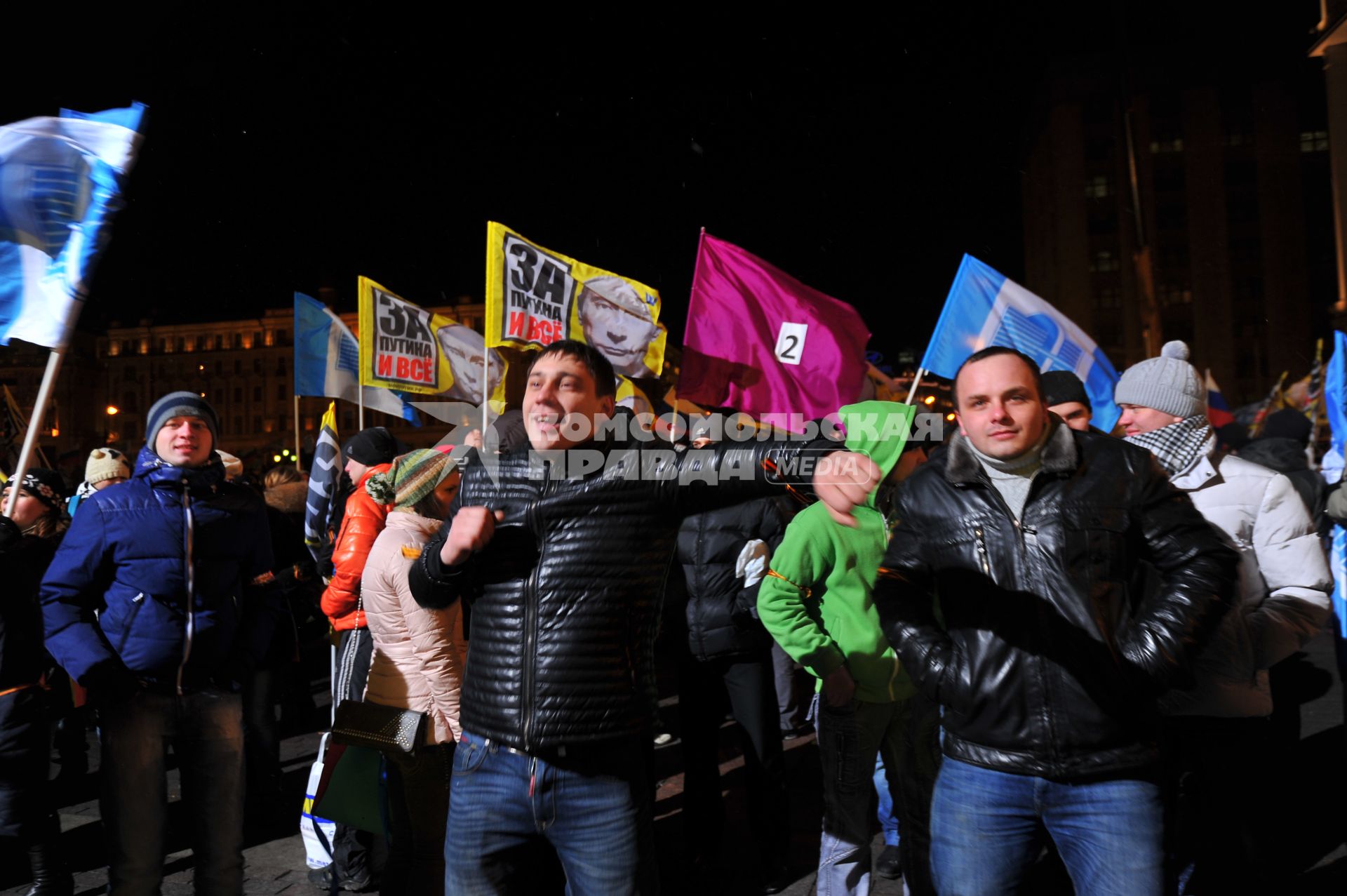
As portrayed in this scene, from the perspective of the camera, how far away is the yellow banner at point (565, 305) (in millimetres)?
8625

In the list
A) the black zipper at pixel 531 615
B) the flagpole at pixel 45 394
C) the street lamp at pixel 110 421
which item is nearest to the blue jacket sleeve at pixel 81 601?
the flagpole at pixel 45 394

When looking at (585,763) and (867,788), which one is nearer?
(585,763)

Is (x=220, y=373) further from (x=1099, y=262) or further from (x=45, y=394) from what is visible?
(x=45, y=394)

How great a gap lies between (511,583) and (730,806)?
3710 millimetres

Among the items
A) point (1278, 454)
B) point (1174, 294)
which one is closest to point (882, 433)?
point (1278, 454)

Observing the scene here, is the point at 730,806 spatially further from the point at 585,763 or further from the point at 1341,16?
the point at 1341,16

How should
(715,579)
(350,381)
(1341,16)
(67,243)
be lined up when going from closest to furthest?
(67,243)
(715,579)
(350,381)
(1341,16)

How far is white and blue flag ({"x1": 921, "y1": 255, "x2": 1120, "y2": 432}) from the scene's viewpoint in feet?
20.8

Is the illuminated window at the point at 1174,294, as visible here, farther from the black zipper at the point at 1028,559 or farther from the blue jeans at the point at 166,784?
the blue jeans at the point at 166,784

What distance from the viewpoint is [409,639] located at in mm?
3777

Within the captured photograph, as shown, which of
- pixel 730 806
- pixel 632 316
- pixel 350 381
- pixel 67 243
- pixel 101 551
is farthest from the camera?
pixel 350 381

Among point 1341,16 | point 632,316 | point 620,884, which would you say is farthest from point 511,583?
point 1341,16

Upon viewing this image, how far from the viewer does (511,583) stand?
264 cm

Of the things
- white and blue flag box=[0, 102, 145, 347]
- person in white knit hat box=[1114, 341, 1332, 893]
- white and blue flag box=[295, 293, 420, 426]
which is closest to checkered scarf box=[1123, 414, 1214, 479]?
person in white knit hat box=[1114, 341, 1332, 893]
